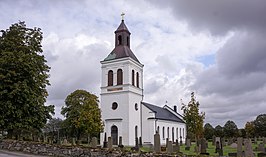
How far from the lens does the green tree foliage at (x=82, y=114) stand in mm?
46219

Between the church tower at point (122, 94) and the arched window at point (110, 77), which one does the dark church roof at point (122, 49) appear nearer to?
the church tower at point (122, 94)

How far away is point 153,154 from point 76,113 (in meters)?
37.3

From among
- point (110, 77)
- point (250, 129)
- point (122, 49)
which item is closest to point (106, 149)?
point (110, 77)

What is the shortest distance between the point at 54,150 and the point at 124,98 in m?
24.3

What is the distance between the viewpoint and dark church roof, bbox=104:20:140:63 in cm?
4491

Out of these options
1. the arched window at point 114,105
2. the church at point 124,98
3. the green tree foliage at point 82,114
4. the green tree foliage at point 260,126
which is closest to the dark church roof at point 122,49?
the church at point 124,98

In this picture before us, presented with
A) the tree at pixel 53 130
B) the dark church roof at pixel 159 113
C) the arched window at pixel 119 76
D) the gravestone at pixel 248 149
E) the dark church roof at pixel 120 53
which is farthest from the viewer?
the dark church roof at pixel 159 113

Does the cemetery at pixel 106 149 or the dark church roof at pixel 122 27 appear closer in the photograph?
the cemetery at pixel 106 149

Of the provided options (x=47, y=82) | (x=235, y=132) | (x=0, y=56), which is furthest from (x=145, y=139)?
(x=235, y=132)

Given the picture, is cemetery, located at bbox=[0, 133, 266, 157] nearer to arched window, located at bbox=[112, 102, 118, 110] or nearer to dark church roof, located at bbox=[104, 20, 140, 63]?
arched window, located at bbox=[112, 102, 118, 110]

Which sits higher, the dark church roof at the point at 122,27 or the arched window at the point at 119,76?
the dark church roof at the point at 122,27

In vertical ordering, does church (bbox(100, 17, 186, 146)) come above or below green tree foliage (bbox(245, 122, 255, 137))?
above

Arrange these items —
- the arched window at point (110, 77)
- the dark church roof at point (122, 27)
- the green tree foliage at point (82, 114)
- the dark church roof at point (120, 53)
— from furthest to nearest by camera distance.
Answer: the dark church roof at point (122, 27) → the green tree foliage at point (82, 114) → the dark church roof at point (120, 53) → the arched window at point (110, 77)

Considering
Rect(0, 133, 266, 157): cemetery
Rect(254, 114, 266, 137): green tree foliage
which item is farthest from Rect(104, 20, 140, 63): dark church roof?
Rect(254, 114, 266, 137): green tree foliage
